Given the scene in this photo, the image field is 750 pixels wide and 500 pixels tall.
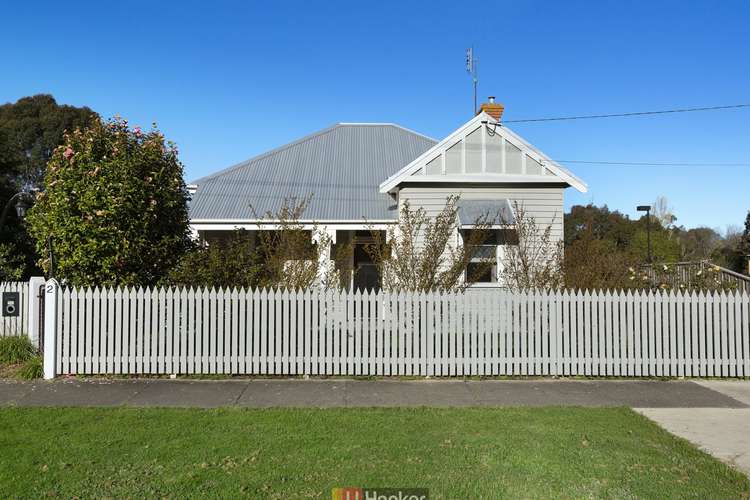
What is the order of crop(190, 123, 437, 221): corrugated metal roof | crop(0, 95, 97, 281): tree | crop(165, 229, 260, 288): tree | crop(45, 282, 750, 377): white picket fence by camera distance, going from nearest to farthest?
crop(45, 282, 750, 377): white picket fence → crop(165, 229, 260, 288): tree → crop(190, 123, 437, 221): corrugated metal roof → crop(0, 95, 97, 281): tree

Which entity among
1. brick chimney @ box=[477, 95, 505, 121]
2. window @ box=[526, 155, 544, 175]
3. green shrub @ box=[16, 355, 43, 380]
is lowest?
green shrub @ box=[16, 355, 43, 380]

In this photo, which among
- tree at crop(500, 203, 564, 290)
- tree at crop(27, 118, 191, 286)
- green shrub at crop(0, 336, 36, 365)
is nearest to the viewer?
tree at crop(27, 118, 191, 286)

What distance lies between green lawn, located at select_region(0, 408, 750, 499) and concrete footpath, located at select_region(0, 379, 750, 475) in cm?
53

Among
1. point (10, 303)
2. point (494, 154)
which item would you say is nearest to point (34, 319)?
point (10, 303)

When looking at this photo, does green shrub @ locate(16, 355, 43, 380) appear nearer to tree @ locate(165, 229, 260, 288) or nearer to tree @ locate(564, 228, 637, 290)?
tree @ locate(165, 229, 260, 288)

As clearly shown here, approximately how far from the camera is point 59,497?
4.48 metres

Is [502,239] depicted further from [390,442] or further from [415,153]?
[390,442]

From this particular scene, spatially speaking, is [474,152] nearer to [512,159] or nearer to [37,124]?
[512,159]

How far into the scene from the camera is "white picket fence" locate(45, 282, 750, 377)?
9086mm

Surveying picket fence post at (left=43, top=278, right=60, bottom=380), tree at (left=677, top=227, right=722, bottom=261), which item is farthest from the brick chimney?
tree at (left=677, top=227, right=722, bottom=261)

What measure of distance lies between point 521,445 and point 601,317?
415 centimetres

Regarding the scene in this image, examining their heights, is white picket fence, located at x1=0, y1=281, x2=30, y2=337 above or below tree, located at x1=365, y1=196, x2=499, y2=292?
below

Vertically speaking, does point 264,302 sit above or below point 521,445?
above

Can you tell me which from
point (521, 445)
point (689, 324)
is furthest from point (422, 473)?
point (689, 324)
